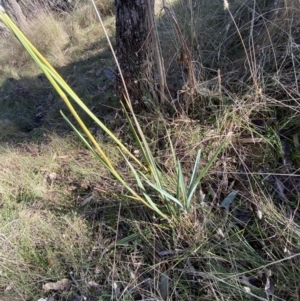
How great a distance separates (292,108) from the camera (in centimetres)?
Answer: 164

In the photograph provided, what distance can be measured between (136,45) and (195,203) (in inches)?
40.8

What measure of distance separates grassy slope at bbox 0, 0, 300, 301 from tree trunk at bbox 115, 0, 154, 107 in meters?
0.19

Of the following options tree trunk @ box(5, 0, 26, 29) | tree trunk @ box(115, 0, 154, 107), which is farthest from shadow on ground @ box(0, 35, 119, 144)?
tree trunk @ box(5, 0, 26, 29)

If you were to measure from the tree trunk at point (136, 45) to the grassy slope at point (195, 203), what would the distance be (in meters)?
0.19

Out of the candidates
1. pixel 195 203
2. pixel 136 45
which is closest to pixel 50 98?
pixel 136 45

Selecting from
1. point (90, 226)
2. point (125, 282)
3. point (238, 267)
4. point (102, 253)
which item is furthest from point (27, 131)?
point (238, 267)

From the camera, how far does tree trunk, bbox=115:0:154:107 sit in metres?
1.86

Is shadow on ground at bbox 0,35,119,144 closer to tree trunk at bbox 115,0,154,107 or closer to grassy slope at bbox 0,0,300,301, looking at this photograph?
grassy slope at bbox 0,0,300,301

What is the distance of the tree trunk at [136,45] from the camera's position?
1.86 meters

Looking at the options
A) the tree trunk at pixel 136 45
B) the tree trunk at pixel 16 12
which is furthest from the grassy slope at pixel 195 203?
the tree trunk at pixel 16 12

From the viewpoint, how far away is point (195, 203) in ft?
5.05

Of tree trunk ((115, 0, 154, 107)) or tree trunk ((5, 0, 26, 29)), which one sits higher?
tree trunk ((5, 0, 26, 29))

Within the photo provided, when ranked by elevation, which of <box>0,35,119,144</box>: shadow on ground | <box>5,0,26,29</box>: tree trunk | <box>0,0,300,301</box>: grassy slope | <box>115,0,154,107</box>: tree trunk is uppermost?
<box>5,0,26,29</box>: tree trunk

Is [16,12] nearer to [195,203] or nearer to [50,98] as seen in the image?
[50,98]
